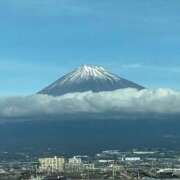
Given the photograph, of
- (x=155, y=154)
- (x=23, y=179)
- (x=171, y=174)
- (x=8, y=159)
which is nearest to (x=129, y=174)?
(x=171, y=174)

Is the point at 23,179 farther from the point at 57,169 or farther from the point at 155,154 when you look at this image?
the point at 155,154

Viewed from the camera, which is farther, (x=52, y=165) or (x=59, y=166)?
(x=52, y=165)

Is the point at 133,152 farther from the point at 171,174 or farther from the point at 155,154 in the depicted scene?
the point at 171,174

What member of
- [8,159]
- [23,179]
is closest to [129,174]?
[23,179]

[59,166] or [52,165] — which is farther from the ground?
[52,165]

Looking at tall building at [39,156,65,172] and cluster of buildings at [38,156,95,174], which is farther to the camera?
tall building at [39,156,65,172]

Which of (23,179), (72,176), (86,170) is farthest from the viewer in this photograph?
(86,170)

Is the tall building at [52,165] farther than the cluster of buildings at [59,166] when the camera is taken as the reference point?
Yes

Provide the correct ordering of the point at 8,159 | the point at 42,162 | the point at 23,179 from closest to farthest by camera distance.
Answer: the point at 23,179 → the point at 42,162 → the point at 8,159

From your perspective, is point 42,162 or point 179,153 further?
point 179,153
